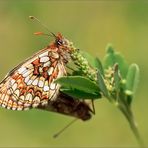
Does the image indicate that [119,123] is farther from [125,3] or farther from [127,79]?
[127,79]

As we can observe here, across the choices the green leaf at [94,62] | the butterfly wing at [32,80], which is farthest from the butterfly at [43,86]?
the green leaf at [94,62]

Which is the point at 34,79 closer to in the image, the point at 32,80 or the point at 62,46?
the point at 32,80

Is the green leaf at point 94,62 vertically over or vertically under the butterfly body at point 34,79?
over

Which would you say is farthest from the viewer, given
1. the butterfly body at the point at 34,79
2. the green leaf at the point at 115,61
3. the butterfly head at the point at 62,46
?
the butterfly body at the point at 34,79

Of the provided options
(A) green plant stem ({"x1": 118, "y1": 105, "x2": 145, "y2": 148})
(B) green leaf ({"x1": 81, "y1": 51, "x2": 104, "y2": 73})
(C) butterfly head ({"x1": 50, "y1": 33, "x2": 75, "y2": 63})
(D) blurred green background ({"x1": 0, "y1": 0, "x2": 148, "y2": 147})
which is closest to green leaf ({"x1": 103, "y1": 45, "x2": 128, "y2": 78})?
(B) green leaf ({"x1": 81, "y1": 51, "x2": 104, "y2": 73})

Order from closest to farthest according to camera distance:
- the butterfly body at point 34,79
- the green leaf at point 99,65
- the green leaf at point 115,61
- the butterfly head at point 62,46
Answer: the green leaf at point 99,65 < the green leaf at point 115,61 < the butterfly head at point 62,46 < the butterfly body at point 34,79

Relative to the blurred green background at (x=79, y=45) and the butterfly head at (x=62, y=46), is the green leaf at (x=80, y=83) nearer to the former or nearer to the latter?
the butterfly head at (x=62, y=46)

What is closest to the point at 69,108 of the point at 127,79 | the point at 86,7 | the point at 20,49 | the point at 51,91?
the point at 51,91
